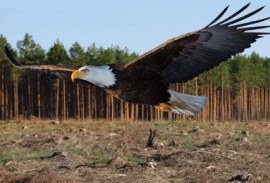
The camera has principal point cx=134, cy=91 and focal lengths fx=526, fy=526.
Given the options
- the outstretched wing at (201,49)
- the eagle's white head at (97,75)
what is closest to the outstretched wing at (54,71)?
the outstretched wing at (201,49)

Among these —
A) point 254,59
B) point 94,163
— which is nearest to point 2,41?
point 254,59

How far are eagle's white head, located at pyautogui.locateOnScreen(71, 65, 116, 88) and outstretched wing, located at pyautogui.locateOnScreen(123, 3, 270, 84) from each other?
871mm

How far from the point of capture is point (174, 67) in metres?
5.87

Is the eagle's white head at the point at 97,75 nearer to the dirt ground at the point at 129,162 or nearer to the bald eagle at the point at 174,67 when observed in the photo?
the bald eagle at the point at 174,67

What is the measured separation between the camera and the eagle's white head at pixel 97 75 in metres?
4.41

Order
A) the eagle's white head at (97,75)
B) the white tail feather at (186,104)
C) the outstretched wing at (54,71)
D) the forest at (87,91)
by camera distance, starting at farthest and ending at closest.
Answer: the forest at (87,91), the outstretched wing at (54,71), the white tail feather at (186,104), the eagle's white head at (97,75)

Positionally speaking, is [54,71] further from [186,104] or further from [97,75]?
[97,75]

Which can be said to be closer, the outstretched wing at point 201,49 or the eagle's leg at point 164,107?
the eagle's leg at point 164,107

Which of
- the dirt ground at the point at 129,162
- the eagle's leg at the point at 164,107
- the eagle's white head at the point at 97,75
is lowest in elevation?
the dirt ground at the point at 129,162

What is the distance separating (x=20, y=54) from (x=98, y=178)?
48.9 meters

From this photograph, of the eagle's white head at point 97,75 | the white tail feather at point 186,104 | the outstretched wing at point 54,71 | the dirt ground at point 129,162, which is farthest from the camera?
the dirt ground at point 129,162

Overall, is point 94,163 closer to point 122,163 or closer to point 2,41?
point 122,163

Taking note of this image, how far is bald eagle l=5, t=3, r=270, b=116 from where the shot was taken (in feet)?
15.6

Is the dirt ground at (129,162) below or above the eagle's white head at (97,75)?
below
